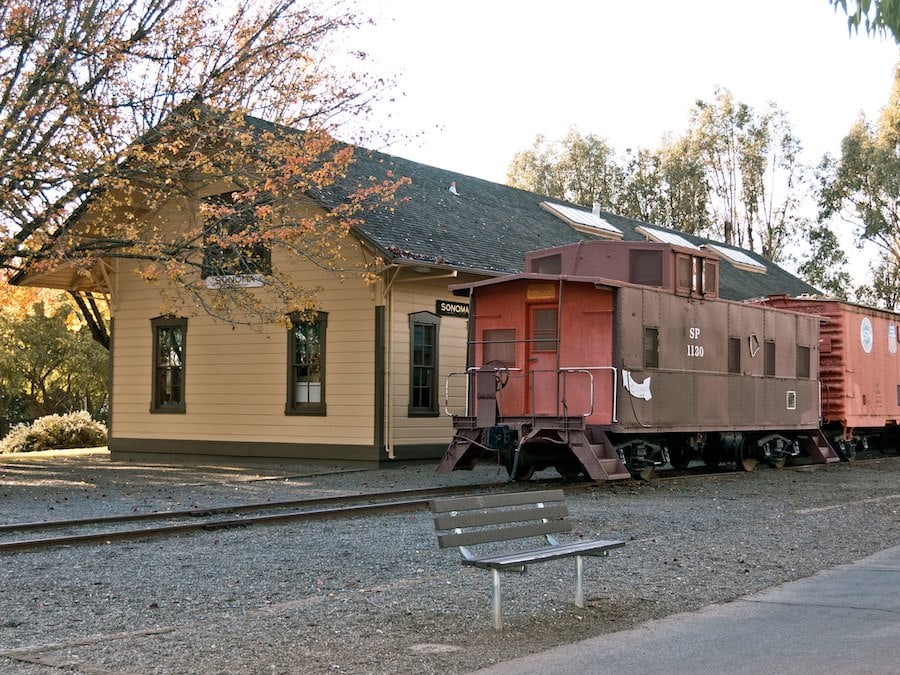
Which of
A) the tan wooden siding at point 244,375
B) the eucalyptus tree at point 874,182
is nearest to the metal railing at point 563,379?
the tan wooden siding at point 244,375

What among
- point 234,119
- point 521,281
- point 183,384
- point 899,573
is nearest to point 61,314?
point 183,384

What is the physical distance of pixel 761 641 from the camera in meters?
6.43

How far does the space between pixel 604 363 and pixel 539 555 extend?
8950 millimetres

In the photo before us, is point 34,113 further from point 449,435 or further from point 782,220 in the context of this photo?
point 782,220

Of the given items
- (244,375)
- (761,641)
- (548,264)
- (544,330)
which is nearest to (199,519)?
(544,330)

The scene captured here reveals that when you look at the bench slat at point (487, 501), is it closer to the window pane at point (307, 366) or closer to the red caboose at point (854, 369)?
the window pane at point (307, 366)

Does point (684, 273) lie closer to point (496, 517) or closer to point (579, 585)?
point (579, 585)

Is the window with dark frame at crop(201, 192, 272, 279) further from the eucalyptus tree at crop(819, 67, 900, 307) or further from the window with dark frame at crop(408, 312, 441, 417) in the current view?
the eucalyptus tree at crop(819, 67, 900, 307)

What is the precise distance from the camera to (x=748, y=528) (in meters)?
11.6

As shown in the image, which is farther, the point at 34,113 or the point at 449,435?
the point at 449,435

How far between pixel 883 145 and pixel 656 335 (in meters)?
38.4

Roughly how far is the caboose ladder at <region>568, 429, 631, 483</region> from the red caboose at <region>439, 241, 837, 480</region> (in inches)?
0.7

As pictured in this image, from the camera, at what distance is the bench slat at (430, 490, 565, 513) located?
6.93 meters

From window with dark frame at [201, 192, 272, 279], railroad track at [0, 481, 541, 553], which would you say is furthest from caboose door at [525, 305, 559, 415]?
window with dark frame at [201, 192, 272, 279]
